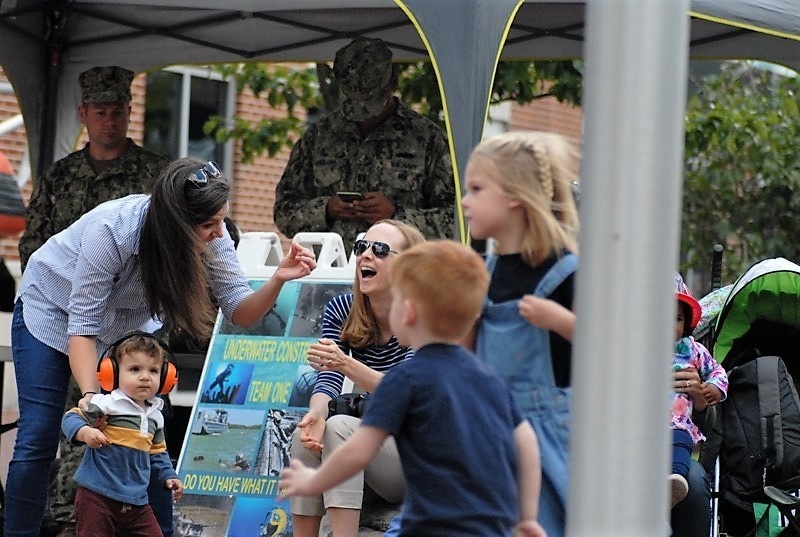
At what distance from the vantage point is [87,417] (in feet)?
17.1

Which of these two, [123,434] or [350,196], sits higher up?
[350,196]

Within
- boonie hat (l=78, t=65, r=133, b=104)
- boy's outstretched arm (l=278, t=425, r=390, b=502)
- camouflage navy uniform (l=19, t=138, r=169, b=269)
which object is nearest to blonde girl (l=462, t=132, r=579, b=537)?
boy's outstretched arm (l=278, t=425, r=390, b=502)

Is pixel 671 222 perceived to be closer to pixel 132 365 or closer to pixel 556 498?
pixel 556 498

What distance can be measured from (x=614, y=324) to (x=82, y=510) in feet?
10.5

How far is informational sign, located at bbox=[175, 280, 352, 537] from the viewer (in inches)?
254

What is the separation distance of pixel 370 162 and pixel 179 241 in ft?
7.75

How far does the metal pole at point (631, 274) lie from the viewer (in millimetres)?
2660

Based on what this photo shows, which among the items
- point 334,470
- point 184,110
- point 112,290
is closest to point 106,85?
point 112,290

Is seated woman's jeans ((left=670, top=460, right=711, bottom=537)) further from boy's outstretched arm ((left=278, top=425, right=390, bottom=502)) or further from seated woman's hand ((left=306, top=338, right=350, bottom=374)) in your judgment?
boy's outstretched arm ((left=278, top=425, right=390, bottom=502))

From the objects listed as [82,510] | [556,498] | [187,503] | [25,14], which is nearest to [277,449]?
[187,503]

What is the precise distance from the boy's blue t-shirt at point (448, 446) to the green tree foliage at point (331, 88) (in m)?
6.50

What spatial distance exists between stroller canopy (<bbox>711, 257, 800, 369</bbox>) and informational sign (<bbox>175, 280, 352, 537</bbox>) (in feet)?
5.68

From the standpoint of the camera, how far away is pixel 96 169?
26.0 ft

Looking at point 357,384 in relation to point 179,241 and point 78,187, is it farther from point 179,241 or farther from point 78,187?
point 78,187
